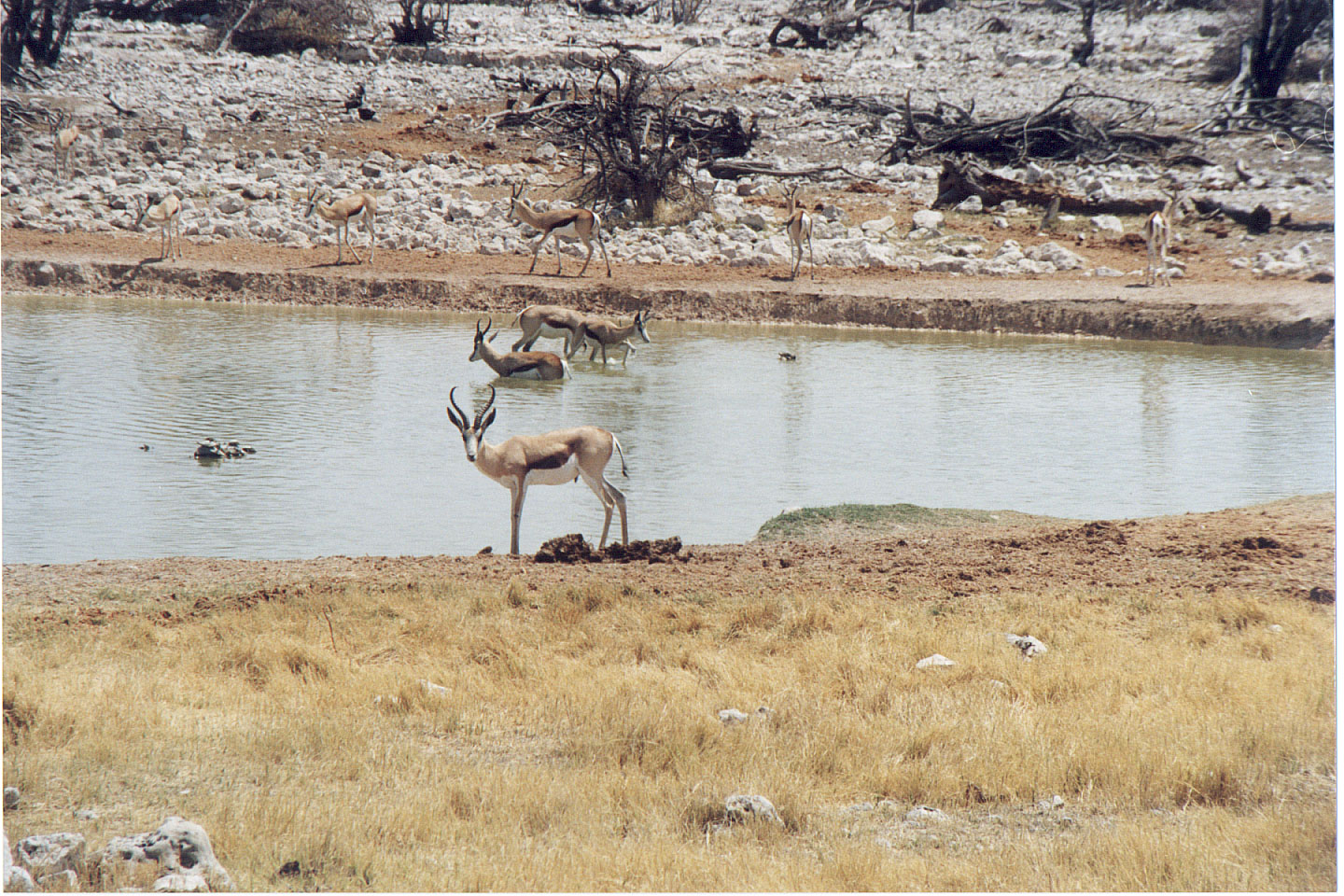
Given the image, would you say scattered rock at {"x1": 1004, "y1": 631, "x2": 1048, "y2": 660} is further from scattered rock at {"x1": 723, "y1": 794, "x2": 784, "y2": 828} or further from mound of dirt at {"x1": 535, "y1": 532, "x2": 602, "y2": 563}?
mound of dirt at {"x1": 535, "y1": 532, "x2": 602, "y2": 563}

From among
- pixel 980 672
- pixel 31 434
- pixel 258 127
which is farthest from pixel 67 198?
pixel 980 672

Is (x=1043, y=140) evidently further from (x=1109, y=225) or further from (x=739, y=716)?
(x=739, y=716)

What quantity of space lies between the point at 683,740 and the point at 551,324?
1133 cm

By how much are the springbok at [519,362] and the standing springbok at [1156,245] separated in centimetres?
968

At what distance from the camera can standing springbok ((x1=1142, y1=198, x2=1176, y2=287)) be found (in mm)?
18359

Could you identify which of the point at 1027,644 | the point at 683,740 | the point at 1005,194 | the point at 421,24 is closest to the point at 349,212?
the point at 421,24

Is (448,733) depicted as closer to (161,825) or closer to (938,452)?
(161,825)

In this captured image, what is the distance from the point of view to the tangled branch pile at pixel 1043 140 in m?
26.2

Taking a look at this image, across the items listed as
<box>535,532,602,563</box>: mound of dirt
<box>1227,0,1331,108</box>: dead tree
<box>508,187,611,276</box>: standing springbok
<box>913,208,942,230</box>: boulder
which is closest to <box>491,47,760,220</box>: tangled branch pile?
<box>508,187,611,276</box>: standing springbok

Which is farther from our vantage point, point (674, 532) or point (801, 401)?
point (801, 401)

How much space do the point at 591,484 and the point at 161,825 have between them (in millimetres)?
4185

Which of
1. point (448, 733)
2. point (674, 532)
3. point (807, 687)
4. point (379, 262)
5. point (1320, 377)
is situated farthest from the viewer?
point (379, 262)

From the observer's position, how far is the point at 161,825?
3.30 meters

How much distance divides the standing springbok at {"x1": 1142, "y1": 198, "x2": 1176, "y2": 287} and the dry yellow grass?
13521 mm
